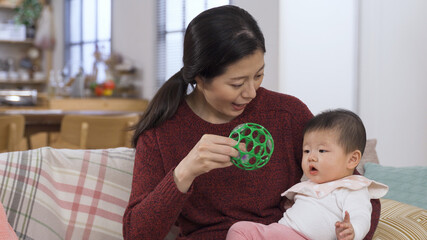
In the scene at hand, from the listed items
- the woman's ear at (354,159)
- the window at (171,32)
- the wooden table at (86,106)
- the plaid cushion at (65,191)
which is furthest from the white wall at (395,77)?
the plaid cushion at (65,191)

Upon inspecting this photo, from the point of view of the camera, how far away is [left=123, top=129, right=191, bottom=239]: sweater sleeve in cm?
136

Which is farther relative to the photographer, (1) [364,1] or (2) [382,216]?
A: (1) [364,1]

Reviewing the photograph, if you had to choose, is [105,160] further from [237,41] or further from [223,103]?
[237,41]

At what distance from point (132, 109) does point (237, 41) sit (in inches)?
205

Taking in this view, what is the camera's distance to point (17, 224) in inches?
63.2

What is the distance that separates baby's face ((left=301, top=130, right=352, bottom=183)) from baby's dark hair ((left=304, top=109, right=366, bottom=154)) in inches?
0.6

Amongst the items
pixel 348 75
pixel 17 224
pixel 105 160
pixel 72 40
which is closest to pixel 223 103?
pixel 105 160

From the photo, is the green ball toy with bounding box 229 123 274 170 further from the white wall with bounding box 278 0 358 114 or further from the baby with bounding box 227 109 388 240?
the white wall with bounding box 278 0 358 114

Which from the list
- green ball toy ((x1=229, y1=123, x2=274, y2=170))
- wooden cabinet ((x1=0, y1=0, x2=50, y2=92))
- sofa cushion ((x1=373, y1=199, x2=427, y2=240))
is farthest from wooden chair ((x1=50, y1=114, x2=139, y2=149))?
wooden cabinet ((x1=0, y1=0, x2=50, y2=92))

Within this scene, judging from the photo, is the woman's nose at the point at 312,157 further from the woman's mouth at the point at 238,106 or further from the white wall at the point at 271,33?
the white wall at the point at 271,33

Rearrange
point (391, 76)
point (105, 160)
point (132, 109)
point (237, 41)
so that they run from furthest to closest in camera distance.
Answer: point (132, 109)
point (391, 76)
point (105, 160)
point (237, 41)

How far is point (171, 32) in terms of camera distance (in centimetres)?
632

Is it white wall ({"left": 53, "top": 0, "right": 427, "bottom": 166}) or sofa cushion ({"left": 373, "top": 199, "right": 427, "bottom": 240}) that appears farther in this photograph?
white wall ({"left": 53, "top": 0, "right": 427, "bottom": 166})

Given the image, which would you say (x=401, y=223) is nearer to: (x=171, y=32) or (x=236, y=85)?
(x=236, y=85)
